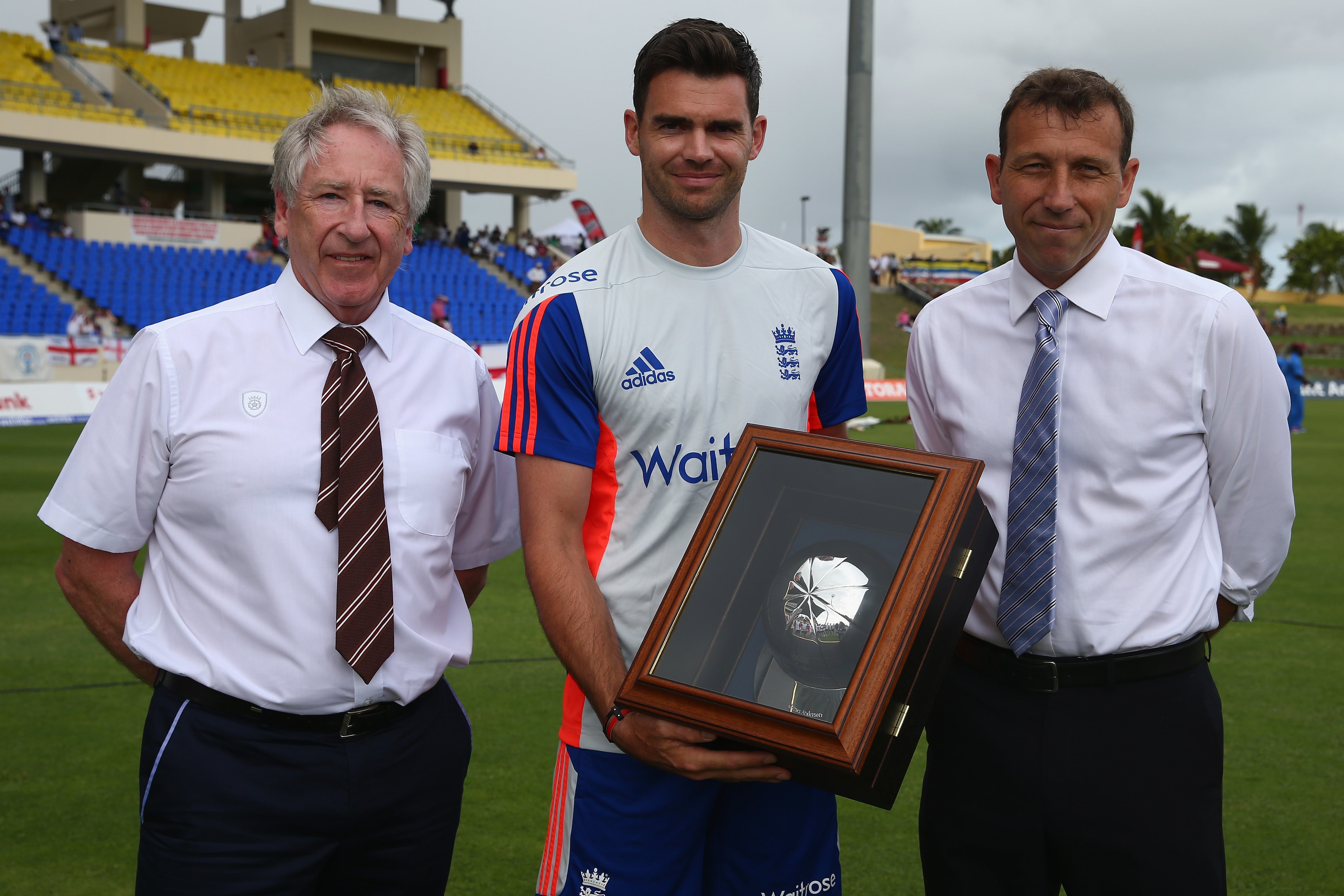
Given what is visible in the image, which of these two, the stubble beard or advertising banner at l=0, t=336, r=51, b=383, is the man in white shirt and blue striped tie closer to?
the stubble beard

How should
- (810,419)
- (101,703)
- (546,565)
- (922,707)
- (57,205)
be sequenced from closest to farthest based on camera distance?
1. (922,707)
2. (546,565)
3. (810,419)
4. (101,703)
5. (57,205)

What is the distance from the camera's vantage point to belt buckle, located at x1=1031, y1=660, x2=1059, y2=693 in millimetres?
2285

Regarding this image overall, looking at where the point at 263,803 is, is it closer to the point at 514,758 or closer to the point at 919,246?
the point at 514,758

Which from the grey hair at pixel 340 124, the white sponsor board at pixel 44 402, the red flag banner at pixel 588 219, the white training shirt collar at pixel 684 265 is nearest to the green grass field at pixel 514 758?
the white training shirt collar at pixel 684 265

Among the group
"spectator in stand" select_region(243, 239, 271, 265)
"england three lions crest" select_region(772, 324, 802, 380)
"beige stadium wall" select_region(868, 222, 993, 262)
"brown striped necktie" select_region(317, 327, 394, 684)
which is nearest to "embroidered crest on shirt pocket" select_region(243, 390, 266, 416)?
"brown striped necktie" select_region(317, 327, 394, 684)

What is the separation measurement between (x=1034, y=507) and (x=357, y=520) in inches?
54.6

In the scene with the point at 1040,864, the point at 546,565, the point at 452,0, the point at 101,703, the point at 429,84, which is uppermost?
the point at 452,0

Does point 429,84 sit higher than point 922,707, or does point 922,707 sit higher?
point 429,84

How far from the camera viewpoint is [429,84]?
138ft

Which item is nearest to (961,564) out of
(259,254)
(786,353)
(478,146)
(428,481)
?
(786,353)

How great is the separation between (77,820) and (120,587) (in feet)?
6.51

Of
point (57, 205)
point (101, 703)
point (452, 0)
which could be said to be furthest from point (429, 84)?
point (101, 703)

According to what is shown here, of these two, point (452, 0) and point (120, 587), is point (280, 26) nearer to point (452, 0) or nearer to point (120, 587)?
point (452, 0)

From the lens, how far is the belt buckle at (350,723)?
7.08ft
